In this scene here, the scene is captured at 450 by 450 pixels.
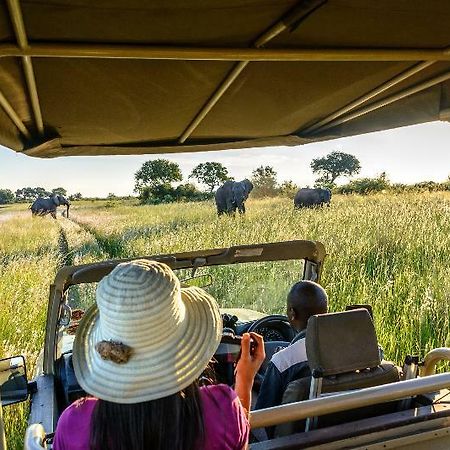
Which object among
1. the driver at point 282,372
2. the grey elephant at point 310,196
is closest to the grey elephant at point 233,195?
the grey elephant at point 310,196

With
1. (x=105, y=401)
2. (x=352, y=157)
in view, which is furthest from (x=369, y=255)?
(x=352, y=157)

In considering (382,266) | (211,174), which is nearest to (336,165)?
(211,174)

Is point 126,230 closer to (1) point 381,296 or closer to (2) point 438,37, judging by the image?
(1) point 381,296

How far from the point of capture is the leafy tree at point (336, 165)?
43.5 m

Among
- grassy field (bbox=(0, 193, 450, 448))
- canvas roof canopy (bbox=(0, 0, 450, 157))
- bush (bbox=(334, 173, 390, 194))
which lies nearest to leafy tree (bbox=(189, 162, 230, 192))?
bush (bbox=(334, 173, 390, 194))

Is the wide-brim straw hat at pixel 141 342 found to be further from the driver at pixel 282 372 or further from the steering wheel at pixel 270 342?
the steering wheel at pixel 270 342

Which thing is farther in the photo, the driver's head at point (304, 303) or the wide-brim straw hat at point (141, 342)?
the driver's head at point (304, 303)

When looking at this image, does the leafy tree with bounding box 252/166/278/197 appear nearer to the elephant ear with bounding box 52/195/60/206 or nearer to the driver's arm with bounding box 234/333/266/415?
the elephant ear with bounding box 52/195/60/206

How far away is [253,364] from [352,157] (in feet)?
144

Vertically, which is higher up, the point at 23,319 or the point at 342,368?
the point at 342,368

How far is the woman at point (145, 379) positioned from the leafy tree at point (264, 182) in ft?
79.9

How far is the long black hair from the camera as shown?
133cm

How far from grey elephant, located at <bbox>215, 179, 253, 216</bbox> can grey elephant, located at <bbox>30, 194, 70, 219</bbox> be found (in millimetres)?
7490

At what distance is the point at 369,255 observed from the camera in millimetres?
7090
